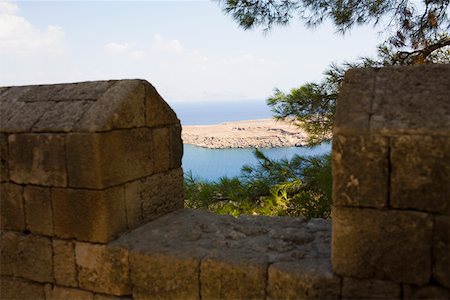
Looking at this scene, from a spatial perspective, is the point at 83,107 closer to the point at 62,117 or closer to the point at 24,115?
the point at 62,117

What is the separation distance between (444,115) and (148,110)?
207cm

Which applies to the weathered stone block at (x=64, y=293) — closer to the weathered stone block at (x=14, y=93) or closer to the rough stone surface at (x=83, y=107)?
the rough stone surface at (x=83, y=107)

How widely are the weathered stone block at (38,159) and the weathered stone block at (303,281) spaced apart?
1.57 metres

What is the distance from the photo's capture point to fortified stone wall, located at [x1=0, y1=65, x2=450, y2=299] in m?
2.19

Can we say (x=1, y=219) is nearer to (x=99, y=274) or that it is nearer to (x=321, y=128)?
(x=99, y=274)

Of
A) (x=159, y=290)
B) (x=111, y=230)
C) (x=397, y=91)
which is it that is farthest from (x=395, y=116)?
(x=111, y=230)

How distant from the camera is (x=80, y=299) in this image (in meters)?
3.03

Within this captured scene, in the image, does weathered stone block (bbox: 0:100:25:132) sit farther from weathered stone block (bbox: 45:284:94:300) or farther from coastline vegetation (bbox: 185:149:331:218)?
coastline vegetation (bbox: 185:149:331:218)

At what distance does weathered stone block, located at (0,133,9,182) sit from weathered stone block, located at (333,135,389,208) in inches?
93.4

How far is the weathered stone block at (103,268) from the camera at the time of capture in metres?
2.91

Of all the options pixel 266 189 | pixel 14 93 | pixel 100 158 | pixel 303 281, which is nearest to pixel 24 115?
pixel 14 93

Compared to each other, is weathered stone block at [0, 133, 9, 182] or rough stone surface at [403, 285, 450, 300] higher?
weathered stone block at [0, 133, 9, 182]

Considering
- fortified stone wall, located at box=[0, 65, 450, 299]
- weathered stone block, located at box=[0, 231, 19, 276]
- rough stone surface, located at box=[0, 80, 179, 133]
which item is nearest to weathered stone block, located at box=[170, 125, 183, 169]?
fortified stone wall, located at box=[0, 65, 450, 299]

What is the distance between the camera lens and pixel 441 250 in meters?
2.17
